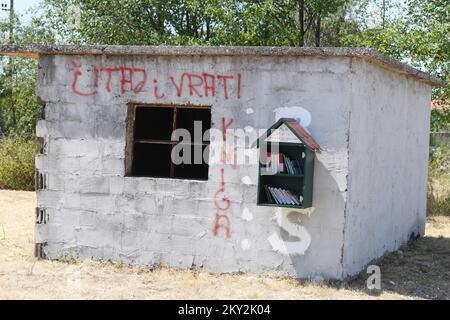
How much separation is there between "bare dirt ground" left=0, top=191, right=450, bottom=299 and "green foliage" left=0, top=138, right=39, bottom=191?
8.89 metres

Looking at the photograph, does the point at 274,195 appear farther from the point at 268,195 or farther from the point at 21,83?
the point at 21,83

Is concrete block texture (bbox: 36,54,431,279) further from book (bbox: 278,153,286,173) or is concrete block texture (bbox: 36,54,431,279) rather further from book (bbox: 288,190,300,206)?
book (bbox: 278,153,286,173)

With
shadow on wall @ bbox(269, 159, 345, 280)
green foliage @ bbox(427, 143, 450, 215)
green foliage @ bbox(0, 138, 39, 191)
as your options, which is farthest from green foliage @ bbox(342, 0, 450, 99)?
green foliage @ bbox(0, 138, 39, 191)

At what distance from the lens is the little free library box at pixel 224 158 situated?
7.74 meters

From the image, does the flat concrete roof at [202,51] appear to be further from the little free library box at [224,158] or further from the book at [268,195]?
the book at [268,195]

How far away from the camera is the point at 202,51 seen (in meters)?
8.07

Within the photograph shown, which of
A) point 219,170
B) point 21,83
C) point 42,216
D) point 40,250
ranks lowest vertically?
point 40,250

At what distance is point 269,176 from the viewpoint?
309 inches

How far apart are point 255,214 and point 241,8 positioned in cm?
1143

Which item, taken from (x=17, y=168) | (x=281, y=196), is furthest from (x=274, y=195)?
(x=17, y=168)

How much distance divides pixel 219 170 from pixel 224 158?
0.16 metres

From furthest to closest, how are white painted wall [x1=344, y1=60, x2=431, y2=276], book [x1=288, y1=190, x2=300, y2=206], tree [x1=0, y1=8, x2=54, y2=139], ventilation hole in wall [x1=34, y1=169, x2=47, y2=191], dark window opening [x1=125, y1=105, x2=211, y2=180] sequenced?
tree [x1=0, y1=8, x2=54, y2=139] < dark window opening [x1=125, y1=105, x2=211, y2=180] < ventilation hole in wall [x1=34, y1=169, x2=47, y2=191] < white painted wall [x1=344, y1=60, x2=431, y2=276] < book [x1=288, y1=190, x2=300, y2=206]

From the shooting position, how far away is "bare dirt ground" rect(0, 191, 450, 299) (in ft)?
24.0
